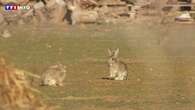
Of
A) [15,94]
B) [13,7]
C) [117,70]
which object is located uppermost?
[15,94]

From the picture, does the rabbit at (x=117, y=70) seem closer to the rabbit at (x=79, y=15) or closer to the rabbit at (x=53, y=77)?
the rabbit at (x=53, y=77)

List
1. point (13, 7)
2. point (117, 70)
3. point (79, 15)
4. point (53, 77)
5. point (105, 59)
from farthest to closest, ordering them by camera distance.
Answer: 1. point (13, 7)
2. point (79, 15)
3. point (105, 59)
4. point (117, 70)
5. point (53, 77)

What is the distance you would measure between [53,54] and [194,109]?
13.3 metres

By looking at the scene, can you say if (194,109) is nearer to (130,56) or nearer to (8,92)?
(8,92)

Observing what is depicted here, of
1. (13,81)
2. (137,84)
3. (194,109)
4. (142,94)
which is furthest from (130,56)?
(13,81)

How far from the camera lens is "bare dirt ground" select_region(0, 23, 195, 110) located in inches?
703

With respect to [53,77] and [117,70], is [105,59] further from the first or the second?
[53,77]

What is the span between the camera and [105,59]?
Answer: 2742 cm

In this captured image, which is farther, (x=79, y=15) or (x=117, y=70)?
(x=79, y=15)

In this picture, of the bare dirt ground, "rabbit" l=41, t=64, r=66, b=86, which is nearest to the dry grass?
the bare dirt ground

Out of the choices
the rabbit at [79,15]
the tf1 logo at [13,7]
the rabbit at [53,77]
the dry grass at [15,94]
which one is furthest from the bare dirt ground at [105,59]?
the tf1 logo at [13,7]

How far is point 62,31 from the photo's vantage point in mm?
41312

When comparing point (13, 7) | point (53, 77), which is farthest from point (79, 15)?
point (53, 77)

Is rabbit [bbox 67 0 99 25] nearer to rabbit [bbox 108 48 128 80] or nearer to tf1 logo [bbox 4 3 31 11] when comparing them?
tf1 logo [bbox 4 3 31 11]
